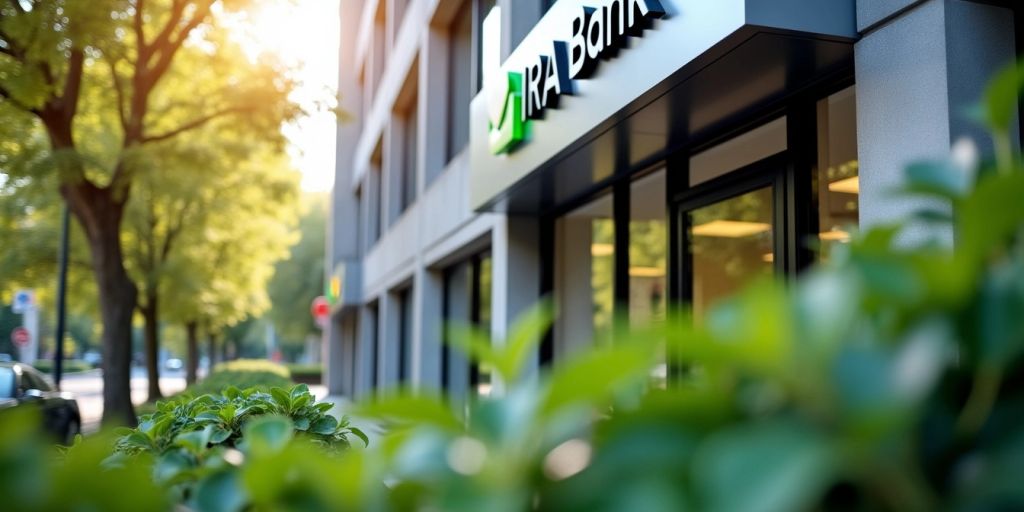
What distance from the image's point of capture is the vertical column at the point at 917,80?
4.32 m

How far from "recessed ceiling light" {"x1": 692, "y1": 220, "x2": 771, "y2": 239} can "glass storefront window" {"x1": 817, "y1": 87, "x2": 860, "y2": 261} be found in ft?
1.97

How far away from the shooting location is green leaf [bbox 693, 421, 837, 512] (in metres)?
0.86

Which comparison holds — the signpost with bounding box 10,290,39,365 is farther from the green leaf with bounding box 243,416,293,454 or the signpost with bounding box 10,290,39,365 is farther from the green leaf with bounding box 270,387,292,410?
the green leaf with bounding box 243,416,293,454

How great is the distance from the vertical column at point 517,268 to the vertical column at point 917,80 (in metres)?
6.42

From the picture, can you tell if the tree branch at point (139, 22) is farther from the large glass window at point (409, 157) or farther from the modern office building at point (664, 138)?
the large glass window at point (409, 157)

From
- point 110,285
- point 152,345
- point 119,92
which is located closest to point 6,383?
point 110,285

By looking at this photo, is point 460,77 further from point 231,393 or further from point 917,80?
point 231,393

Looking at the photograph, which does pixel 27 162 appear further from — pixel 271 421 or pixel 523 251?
pixel 271 421

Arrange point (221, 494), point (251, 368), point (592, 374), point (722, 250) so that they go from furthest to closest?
1. point (251, 368)
2. point (722, 250)
3. point (221, 494)
4. point (592, 374)

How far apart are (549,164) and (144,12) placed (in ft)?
34.8

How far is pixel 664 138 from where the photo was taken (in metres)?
7.49

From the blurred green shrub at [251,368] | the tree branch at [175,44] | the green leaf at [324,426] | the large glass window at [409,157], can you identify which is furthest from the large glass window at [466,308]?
the green leaf at [324,426]

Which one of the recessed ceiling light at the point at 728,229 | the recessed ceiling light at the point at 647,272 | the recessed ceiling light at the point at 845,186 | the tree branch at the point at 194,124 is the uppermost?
the tree branch at the point at 194,124

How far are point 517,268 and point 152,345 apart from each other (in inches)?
748
